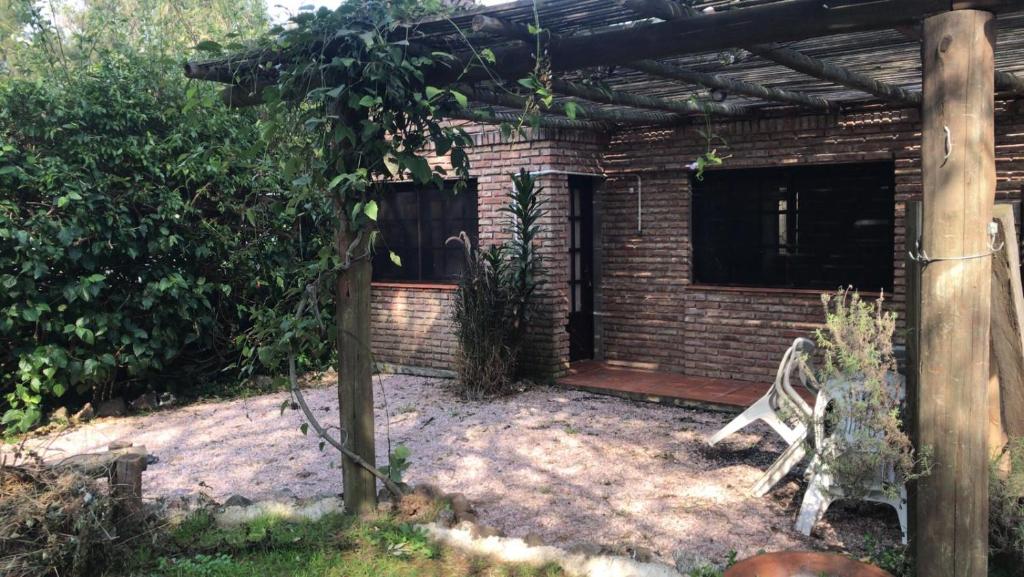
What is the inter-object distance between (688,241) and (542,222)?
1.61 meters

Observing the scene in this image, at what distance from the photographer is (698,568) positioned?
412 centimetres

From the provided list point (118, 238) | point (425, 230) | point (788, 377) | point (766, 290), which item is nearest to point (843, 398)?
point (788, 377)

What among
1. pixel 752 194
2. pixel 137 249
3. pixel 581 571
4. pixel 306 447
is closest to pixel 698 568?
pixel 581 571

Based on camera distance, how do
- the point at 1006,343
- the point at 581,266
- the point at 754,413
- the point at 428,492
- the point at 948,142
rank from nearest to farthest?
the point at 948,142 → the point at 1006,343 → the point at 428,492 → the point at 754,413 → the point at 581,266

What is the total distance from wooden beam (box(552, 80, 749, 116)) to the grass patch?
9.13 feet

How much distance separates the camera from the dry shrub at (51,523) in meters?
3.72

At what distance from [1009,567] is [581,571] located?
205 centimetres

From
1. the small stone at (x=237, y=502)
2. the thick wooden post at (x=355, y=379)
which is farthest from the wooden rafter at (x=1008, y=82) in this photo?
the small stone at (x=237, y=502)

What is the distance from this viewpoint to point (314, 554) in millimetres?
4383

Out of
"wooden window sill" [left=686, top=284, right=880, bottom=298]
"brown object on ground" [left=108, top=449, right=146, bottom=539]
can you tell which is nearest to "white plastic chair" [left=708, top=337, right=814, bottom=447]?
"wooden window sill" [left=686, top=284, right=880, bottom=298]

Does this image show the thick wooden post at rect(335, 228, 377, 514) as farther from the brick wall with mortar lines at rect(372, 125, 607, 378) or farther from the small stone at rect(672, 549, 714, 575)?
the brick wall with mortar lines at rect(372, 125, 607, 378)

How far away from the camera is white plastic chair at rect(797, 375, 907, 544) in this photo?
4.53 m

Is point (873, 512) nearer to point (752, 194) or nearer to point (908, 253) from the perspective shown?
point (908, 253)

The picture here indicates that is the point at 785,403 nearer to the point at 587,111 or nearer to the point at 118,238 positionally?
the point at 587,111
